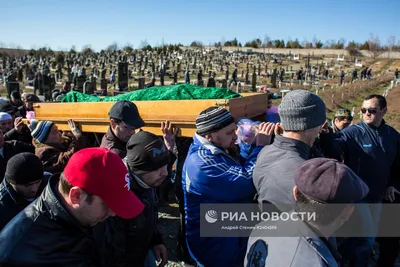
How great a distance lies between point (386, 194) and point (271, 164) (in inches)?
88.2

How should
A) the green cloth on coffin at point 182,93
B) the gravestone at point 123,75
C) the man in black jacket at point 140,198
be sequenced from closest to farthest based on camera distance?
the man in black jacket at point 140,198 → the green cloth on coffin at point 182,93 → the gravestone at point 123,75

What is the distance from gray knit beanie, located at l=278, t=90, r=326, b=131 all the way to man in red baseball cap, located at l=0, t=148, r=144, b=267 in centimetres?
106

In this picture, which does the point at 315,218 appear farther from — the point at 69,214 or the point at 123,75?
the point at 123,75

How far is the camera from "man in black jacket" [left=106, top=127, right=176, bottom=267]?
2.11 m

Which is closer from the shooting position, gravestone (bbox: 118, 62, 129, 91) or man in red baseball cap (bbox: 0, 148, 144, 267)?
man in red baseball cap (bbox: 0, 148, 144, 267)

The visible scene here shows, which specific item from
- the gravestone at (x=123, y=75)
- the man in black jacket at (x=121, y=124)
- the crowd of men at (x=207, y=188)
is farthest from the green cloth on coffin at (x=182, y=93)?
the gravestone at (x=123, y=75)

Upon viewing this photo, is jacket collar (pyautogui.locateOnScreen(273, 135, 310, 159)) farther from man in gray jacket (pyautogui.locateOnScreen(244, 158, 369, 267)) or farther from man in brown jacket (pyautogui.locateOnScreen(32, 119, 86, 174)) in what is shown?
man in brown jacket (pyautogui.locateOnScreen(32, 119, 86, 174))

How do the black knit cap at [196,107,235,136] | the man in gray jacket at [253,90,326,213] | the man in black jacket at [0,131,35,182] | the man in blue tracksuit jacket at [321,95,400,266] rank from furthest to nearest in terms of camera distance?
the man in black jacket at [0,131,35,182], the man in blue tracksuit jacket at [321,95,400,266], the black knit cap at [196,107,235,136], the man in gray jacket at [253,90,326,213]

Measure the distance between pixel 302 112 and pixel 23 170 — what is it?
209cm

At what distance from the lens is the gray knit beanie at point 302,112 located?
1.95 meters

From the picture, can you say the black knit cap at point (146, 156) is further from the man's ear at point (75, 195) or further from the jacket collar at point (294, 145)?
the jacket collar at point (294, 145)

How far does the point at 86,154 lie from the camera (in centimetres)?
155

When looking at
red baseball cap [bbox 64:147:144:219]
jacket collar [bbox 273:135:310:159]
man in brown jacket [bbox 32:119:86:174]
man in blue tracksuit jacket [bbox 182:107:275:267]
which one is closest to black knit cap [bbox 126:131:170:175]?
man in blue tracksuit jacket [bbox 182:107:275:267]

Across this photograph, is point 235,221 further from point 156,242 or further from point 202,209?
point 156,242
